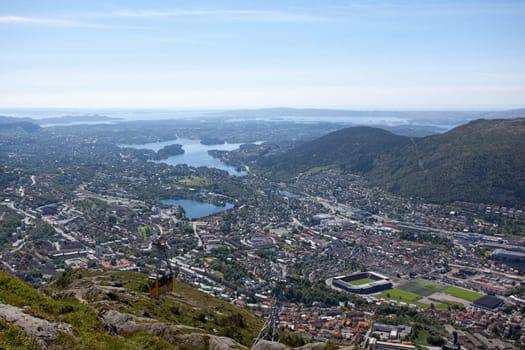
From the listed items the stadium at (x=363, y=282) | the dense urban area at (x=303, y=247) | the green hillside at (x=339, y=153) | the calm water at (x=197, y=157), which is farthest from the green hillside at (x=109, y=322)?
the calm water at (x=197, y=157)

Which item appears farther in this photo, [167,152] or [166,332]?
[167,152]

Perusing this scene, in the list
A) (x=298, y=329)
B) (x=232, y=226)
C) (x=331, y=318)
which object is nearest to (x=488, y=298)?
(x=331, y=318)

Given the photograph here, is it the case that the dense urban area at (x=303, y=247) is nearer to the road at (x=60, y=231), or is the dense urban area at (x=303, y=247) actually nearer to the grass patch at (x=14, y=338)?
the road at (x=60, y=231)

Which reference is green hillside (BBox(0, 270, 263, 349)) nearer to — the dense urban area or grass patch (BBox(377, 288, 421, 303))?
Answer: the dense urban area

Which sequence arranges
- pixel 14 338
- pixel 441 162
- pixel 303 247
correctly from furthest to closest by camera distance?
pixel 441 162, pixel 303 247, pixel 14 338

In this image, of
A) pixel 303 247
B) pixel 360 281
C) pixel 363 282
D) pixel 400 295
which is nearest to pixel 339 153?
pixel 303 247

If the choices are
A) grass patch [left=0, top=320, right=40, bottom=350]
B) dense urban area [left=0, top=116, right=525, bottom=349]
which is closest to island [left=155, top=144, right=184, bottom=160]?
dense urban area [left=0, top=116, right=525, bottom=349]

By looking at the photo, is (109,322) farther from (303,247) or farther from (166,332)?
(303,247)

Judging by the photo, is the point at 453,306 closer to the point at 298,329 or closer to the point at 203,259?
the point at 298,329
